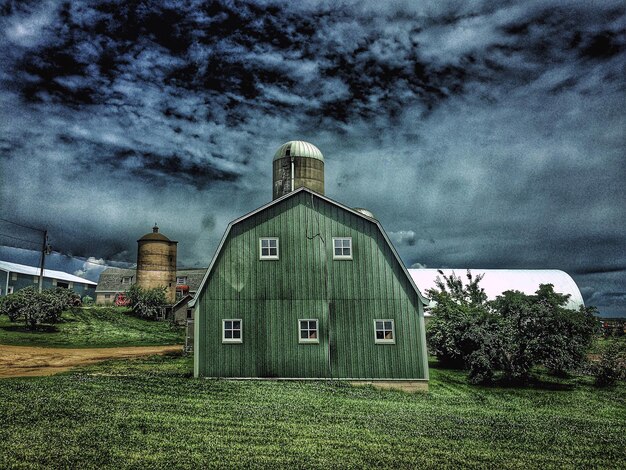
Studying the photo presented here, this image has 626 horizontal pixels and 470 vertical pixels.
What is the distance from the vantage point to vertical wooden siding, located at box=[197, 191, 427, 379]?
62.7 feet

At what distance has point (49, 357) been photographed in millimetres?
26625

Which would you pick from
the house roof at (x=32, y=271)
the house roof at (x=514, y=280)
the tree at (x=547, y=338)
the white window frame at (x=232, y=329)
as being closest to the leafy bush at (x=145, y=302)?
the house roof at (x=32, y=271)

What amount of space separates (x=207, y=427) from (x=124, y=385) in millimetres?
6593

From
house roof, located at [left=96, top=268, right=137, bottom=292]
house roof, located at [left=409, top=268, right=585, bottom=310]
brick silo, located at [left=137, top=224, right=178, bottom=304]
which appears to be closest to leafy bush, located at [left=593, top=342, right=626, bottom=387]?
house roof, located at [left=409, top=268, right=585, bottom=310]

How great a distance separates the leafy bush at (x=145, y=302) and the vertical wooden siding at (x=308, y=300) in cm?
3706

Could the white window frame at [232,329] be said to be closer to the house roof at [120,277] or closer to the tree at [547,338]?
the tree at [547,338]

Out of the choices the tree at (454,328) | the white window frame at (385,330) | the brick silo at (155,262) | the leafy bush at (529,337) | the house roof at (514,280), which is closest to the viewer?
the white window frame at (385,330)

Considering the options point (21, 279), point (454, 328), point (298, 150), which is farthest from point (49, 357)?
point (21, 279)

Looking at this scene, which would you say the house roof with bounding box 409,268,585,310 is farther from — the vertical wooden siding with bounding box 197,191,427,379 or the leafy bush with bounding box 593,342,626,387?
the vertical wooden siding with bounding box 197,191,427,379

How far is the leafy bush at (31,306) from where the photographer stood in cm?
3775

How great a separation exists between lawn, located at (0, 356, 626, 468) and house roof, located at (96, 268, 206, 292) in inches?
2275

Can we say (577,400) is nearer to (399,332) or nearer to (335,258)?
(399,332)

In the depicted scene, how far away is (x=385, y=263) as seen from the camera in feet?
65.6

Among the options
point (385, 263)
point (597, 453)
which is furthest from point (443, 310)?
point (597, 453)
